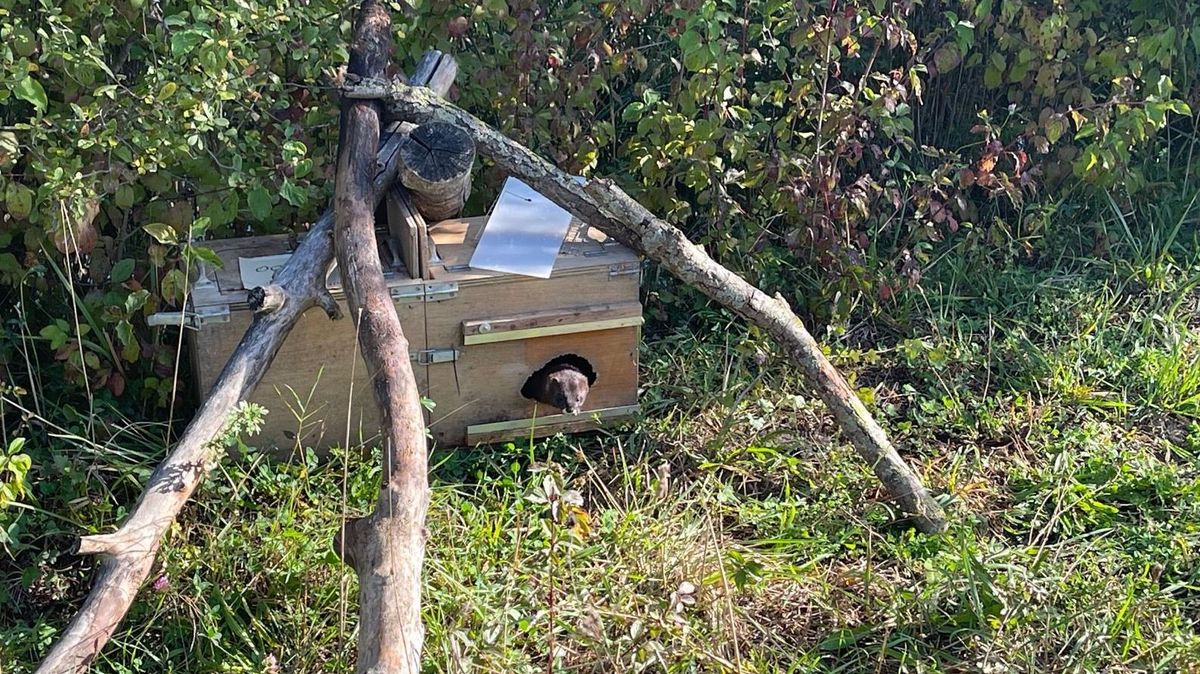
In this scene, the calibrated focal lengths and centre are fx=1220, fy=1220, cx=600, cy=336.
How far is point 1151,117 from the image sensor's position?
4734mm

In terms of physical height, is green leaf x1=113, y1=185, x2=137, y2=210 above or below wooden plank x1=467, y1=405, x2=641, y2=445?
above

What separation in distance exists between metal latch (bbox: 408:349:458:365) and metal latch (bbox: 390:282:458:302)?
176 millimetres

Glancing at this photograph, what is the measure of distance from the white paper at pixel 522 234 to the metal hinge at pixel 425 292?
13 cm

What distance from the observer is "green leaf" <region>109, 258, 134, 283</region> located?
12.0 feet

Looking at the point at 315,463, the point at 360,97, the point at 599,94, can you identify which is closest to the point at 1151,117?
the point at 599,94

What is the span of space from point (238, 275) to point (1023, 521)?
Answer: 2593mm

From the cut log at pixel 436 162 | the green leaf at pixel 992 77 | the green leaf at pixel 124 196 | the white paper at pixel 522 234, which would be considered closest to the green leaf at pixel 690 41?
the white paper at pixel 522 234

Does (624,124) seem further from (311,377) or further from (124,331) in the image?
(124,331)

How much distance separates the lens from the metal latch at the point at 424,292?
3.76m

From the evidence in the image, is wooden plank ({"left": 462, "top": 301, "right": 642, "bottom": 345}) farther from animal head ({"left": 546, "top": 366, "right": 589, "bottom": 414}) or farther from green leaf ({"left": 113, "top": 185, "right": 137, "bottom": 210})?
green leaf ({"left": 113, "top": 185, "right": 137, "bottom": 210})

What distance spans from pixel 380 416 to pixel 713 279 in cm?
125

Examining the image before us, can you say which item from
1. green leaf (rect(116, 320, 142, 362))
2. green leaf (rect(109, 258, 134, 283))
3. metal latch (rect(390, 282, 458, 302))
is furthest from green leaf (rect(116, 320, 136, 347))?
metal latch (rect(390, 282, 458, 302))

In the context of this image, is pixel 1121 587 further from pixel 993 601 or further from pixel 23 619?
pixel 23 619

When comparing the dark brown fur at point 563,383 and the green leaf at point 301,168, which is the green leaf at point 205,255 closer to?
the green leaf at point 301,168
